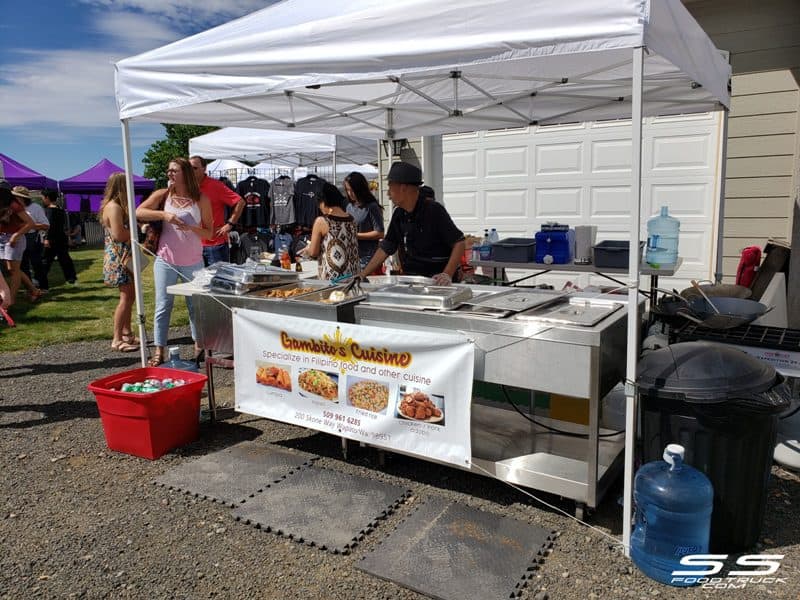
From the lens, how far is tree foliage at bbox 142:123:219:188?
1860 inches

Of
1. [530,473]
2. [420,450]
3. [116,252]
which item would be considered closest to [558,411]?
[530,473]

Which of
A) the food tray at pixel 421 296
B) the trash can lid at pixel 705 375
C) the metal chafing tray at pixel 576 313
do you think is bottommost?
the trash can lid at pixel 705 375

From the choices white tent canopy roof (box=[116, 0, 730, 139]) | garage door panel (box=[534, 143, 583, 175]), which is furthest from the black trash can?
garage door panel (box=[534, 143, 583, 175])

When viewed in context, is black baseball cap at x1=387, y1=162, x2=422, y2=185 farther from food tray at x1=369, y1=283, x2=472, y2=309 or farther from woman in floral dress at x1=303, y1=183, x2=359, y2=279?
food tray at x1=369, y1=283, x2=472, y2=309

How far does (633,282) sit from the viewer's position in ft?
7.98

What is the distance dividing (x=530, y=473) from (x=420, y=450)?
1.78 feet

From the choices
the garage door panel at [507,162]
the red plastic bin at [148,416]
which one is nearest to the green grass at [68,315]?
the red plastic bin at [148,416]

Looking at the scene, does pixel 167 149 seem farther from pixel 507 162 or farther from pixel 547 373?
pixel 547 373

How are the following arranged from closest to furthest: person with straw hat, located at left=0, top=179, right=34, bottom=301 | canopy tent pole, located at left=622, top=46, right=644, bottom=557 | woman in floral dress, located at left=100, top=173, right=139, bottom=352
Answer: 1. canopy tent pole, located at left=622, top=46, right=644, bottom=557
2. woman in floral dress, located at left=100, top=173, right=139, bottom=352
3. person with straw hat, located at left=0, top=179, right=34, bottom=301

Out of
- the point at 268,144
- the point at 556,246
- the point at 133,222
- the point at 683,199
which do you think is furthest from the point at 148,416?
the point at 268,144

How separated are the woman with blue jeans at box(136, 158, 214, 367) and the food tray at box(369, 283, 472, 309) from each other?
220 centimetres

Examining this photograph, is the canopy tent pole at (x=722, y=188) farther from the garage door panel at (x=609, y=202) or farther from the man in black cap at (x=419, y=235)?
the man in black cap at (x=419, y=235)

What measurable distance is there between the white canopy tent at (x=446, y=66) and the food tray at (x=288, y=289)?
112 centimetres

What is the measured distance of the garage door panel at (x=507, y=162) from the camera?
298 inches
